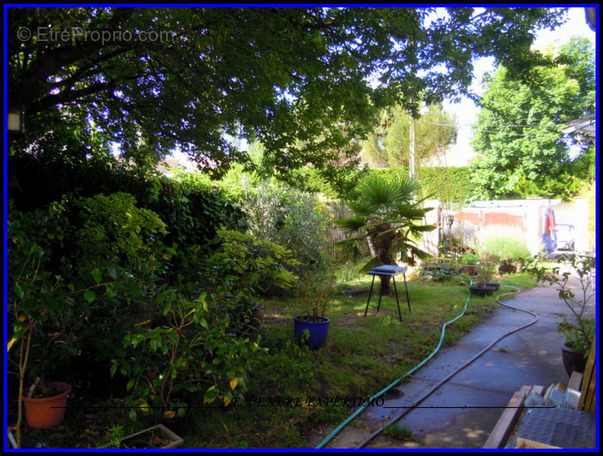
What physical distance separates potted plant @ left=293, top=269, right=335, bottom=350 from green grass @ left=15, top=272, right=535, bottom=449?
0.13 m

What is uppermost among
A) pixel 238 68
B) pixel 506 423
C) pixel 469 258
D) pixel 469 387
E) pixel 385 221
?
pixel 238 68

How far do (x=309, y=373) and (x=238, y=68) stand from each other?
94.6 inches

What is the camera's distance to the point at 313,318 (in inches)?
172

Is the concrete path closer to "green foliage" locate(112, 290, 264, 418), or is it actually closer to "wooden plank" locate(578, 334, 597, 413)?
"wooden plank" locate(578, 334, 597, 413)

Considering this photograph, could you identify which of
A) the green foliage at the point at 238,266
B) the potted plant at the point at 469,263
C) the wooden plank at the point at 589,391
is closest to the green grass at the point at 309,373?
the green foliage at the point at 238,266

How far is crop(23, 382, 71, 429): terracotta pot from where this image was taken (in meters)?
2.32

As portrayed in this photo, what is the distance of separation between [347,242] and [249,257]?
362cm

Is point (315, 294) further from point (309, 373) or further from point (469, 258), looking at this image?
point (469, 258)

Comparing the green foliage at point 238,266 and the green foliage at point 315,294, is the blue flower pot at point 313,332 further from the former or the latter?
the green foliage at point 238,266

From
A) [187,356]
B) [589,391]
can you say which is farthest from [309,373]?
[589,391]

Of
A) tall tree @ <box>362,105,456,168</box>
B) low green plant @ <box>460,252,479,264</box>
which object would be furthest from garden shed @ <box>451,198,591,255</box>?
tall tree @ <box>362,105,456,168</box>

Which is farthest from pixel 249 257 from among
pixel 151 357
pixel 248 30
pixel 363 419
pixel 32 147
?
pixel 32 147

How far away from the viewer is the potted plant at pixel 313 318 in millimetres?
4102

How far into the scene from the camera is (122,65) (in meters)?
3.50
